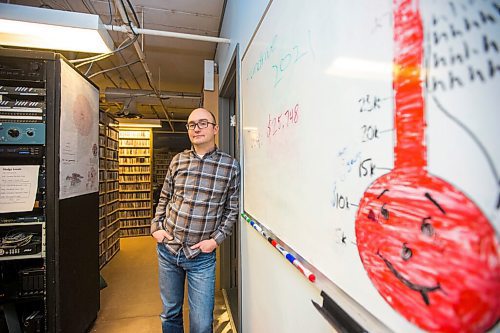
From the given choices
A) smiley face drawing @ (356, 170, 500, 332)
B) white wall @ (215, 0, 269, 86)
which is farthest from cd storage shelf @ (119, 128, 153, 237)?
smiley face drawing @ (356, 170, 500, 332)

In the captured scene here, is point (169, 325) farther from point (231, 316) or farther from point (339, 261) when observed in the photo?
point (339, 261)

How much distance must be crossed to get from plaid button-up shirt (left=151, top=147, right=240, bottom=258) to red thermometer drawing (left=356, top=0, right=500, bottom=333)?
1.07 m

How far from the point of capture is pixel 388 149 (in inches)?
15.5

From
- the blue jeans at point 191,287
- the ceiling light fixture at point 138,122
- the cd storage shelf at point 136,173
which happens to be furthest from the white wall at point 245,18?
Answer: the cd storage shelf at point 136,173

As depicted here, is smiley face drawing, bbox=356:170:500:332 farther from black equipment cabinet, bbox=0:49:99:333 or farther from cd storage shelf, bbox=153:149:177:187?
cd storage shelf, bbox=153:149:177:187

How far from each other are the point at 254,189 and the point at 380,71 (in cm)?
85

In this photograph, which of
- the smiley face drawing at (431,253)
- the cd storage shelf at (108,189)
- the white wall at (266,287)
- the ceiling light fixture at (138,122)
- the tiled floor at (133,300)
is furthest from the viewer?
the ceiling light fixture at (138,122)

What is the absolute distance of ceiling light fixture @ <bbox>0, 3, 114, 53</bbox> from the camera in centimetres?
133

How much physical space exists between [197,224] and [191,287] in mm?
371

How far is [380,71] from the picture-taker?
41cm

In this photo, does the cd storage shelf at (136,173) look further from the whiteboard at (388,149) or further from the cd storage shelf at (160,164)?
the whiteboard at (388,149)

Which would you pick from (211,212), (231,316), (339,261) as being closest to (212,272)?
(211,212)

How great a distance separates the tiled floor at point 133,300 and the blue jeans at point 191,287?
2.06ft

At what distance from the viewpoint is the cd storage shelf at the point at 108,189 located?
10.9 feet
